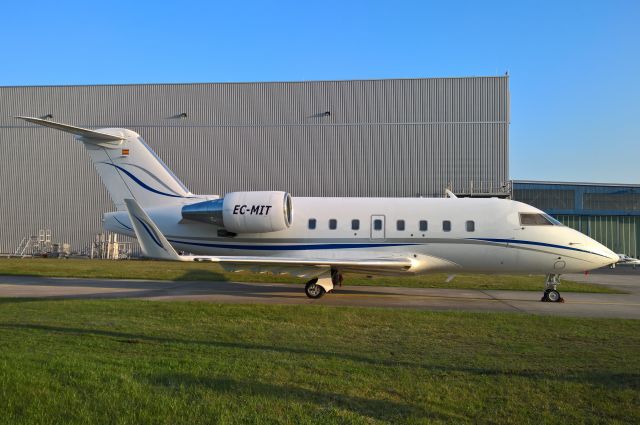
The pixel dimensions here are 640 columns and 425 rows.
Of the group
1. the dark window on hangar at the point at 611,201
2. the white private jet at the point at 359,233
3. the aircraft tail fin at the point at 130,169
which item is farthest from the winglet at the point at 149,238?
the dark window on hangar at the point at 611,201

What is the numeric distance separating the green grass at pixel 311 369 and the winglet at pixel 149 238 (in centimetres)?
129

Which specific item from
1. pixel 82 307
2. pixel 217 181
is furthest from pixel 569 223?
pixel 82 307

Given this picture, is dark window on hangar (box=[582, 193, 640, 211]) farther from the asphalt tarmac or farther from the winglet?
the winglet

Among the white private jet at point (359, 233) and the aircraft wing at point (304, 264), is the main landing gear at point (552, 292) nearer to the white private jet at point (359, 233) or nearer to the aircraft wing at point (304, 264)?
the white private jet at point (359, 233)

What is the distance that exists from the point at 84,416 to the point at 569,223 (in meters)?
41.4

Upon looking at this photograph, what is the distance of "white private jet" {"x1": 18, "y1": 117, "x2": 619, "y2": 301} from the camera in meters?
15.9

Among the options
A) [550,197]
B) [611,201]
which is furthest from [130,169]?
[611,201]

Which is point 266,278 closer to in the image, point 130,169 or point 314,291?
point 314,291

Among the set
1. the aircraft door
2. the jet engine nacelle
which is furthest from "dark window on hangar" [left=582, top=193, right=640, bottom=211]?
the jet engine nacelle

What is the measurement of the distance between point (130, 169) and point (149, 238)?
734 centimetres

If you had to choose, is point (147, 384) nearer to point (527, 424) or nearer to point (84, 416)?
point (84, 416)

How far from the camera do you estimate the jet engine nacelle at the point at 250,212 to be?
16375 mm

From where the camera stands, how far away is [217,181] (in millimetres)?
36219

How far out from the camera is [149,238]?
11.2 metres
